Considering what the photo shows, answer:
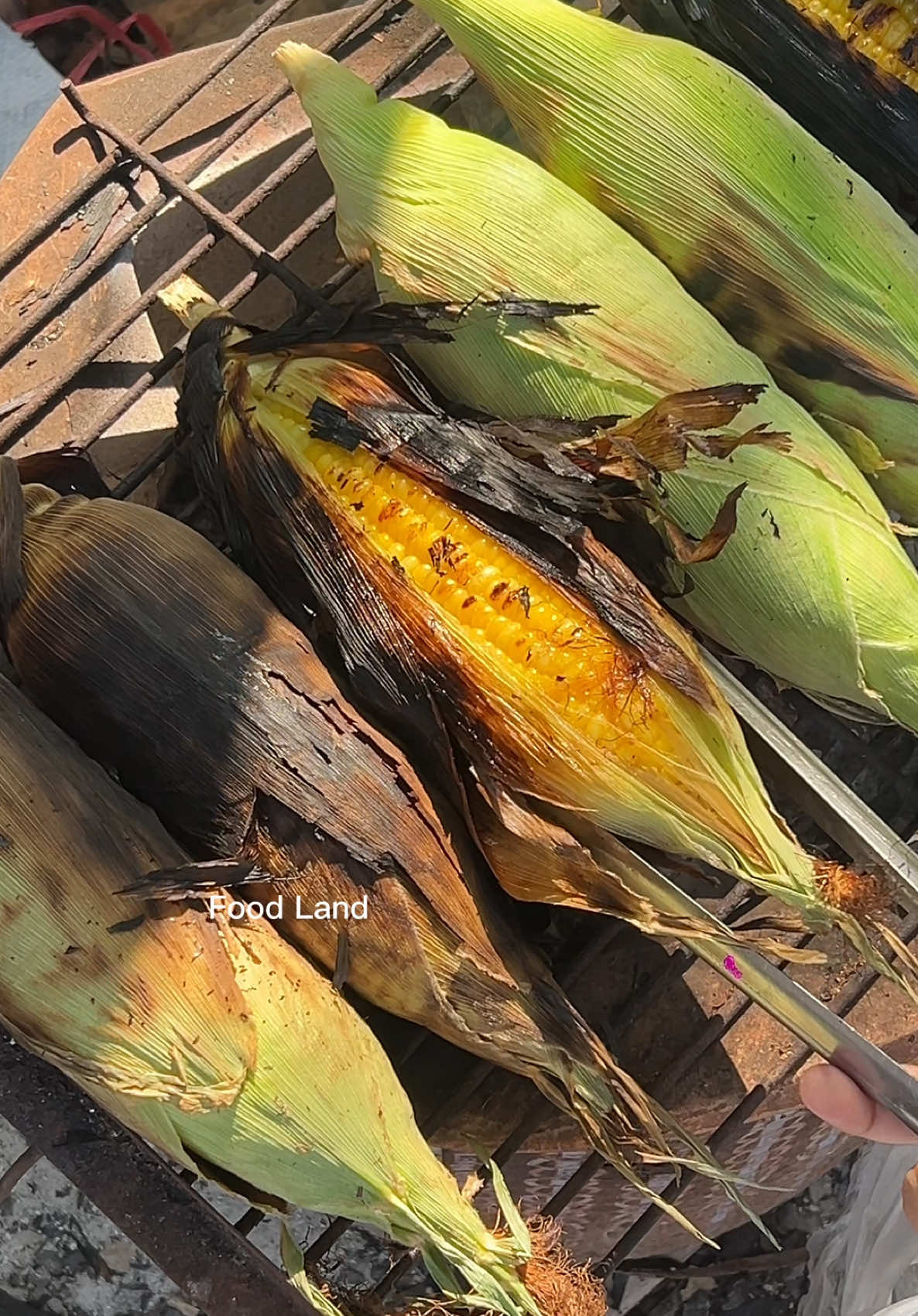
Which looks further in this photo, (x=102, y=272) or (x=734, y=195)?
(x=102, y=272)

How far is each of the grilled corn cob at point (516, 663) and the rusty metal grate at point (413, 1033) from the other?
0.08m

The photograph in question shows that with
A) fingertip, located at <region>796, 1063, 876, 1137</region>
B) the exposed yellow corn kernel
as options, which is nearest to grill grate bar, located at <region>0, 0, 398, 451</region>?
the exposed yellow corn kernel

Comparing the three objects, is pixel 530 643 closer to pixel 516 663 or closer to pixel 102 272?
pixel 516 663

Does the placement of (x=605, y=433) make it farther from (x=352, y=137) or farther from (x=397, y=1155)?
(x=397, y=1155)

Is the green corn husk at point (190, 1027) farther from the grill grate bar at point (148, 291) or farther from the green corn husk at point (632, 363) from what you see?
the green corn husk at point (632, 363)

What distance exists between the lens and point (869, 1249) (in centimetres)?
132

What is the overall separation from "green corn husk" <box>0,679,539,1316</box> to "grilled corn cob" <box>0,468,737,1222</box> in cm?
3

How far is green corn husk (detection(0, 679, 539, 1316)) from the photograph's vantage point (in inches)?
27.5

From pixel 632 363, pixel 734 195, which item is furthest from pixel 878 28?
pixel 632 363

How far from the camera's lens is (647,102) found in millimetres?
813

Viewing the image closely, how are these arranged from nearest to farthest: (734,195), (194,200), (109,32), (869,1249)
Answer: (734,195)
(194,200)
(869,1249)
(109,32)

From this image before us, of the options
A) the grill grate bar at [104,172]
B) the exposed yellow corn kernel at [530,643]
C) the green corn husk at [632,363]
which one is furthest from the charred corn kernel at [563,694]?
the grill grate bar at [104,172]

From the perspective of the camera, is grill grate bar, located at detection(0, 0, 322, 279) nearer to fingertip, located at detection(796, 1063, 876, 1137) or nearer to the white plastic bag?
fingertip, located at detection(796, 1063, 876, 1137)

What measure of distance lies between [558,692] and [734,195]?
403 mm
